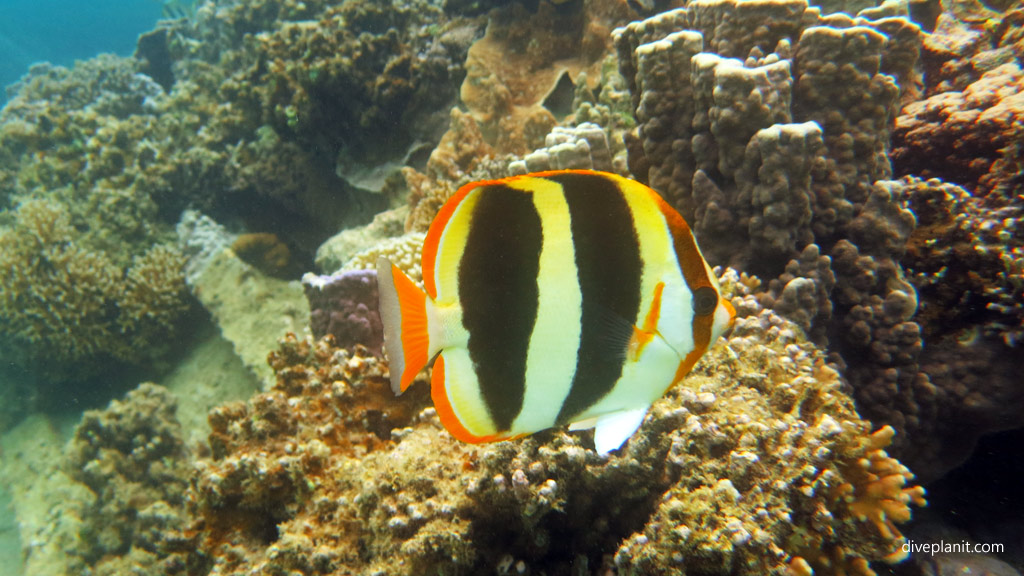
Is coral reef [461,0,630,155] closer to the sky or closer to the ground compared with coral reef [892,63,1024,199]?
closer to the sky

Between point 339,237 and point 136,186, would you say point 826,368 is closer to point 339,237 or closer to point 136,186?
point 339,237

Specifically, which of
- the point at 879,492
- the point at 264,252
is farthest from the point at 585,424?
the point at 264,252

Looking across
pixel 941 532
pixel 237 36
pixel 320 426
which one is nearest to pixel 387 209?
pixel 320 426

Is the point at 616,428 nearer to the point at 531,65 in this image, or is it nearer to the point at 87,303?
the point at 531,65

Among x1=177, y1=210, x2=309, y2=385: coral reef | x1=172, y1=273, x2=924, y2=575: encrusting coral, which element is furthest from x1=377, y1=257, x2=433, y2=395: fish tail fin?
x1=177, y1=210, x2=309, y2=385: coral reef

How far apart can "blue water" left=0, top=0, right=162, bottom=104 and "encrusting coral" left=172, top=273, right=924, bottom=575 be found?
174 ft

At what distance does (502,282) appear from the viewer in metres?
1.16

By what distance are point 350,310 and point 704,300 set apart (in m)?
3.18

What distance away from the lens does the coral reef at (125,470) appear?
580 cm

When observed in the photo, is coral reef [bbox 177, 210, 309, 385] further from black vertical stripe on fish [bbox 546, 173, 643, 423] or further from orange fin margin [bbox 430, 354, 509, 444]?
black vertical stripe on fish [bbox 546, 173, 643, 423]

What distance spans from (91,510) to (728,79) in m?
8.12

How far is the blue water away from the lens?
40844mm

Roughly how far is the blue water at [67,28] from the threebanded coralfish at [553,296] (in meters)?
53.7

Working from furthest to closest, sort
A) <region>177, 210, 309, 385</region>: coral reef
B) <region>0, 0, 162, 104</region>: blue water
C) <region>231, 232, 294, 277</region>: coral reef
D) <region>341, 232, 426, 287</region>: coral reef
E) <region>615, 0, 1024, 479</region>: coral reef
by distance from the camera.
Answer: <region>0, 0, 162, 104</region>: blue water < <region>231, 232, 294, 277</region>: coral reef < <region>177, 210, 309, 385</region>: coral reef < <region>341, 232, 426, 287</region>: coral reef < <region>615, 0, 1024, 479</region>: coral reef
